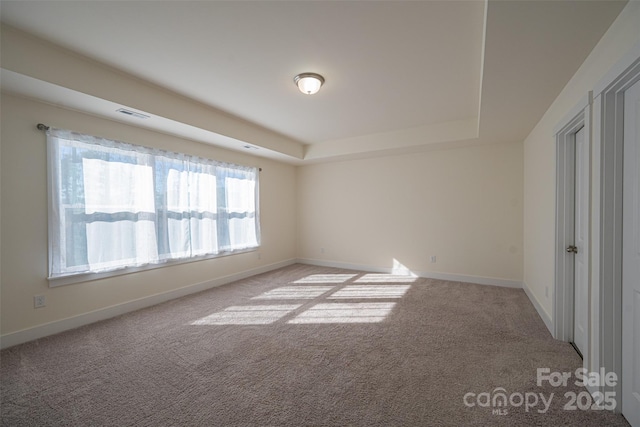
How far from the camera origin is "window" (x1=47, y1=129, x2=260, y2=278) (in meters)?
2.91

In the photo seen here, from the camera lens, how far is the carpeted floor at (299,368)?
171 cm

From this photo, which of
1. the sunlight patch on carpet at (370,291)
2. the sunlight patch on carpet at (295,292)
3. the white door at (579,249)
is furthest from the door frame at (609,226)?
the sunlight patch on carpet at (295,292)

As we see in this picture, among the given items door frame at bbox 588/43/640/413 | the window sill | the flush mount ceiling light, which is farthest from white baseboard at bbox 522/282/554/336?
the window sill

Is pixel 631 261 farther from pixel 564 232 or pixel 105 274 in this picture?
pixel 105 274

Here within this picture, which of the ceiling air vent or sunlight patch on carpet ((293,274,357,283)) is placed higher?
the ceiling air vent

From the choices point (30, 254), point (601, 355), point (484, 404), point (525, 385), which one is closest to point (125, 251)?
point (30, 254)

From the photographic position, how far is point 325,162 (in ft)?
19.8

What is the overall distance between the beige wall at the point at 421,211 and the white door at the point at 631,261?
2.98 m

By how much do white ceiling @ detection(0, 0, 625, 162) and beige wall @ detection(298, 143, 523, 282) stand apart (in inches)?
44.2

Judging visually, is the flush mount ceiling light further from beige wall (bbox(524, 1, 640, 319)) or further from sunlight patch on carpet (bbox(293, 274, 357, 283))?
sunlight patch on carpet (bbox(293, 274, 357, 283))

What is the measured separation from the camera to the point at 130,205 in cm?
344

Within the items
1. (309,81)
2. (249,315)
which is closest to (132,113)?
(309,81)

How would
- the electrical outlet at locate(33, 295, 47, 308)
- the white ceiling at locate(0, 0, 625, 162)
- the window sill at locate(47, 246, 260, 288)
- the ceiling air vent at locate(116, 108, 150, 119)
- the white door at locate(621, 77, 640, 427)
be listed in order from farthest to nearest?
the ceiling air vent at locate(116, 108, 150, 119) < the window sill at locate(47, 246, 260, 288) < the electrical outlet at locate(33, 295, 47, 308) < the white ceiling at locate(0, 0, 625, 162) < the white door at locate(621, 77, 640, 427)

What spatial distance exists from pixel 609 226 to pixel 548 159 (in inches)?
61.9
